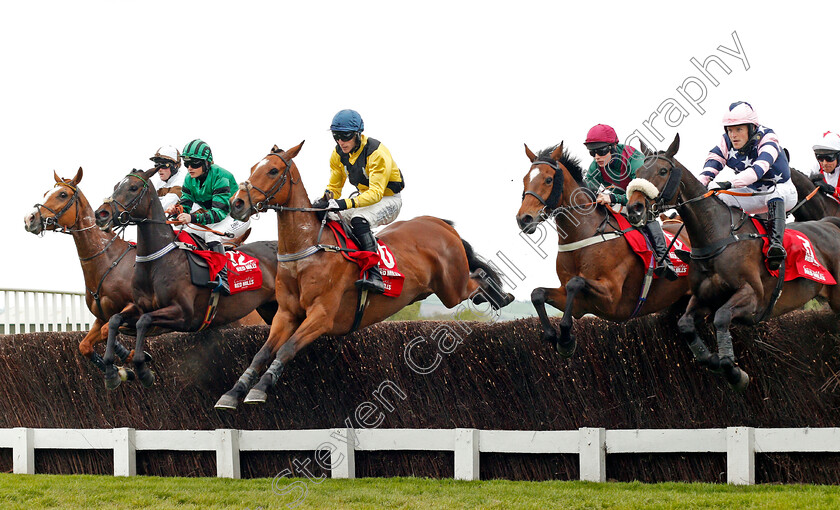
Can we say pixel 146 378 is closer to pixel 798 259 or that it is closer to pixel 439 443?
pixel 439 443

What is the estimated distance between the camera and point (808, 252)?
7152mm

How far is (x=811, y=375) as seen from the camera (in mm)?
6816

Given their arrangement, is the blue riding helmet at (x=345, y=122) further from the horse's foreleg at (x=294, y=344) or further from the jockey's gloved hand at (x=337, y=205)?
the horse's foreleg at (x=294, y=344)

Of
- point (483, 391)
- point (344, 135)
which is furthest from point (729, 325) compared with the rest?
point (344, 135)

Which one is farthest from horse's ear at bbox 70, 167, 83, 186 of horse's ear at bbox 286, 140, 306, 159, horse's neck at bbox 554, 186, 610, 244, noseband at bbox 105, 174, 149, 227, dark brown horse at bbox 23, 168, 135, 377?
horse's neck at bbox 554, 186, 610, 244

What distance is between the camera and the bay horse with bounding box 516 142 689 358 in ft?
22.7

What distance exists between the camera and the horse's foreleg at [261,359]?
22.8 ft

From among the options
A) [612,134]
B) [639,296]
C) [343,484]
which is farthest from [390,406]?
[612,134]

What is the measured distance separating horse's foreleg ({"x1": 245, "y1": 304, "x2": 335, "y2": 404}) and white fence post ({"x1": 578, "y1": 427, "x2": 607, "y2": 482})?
2.12 metres

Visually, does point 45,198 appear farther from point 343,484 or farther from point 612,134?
point 612,134

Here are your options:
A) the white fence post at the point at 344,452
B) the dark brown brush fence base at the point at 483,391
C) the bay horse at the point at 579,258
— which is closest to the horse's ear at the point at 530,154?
the bay horse at the point at 579,258

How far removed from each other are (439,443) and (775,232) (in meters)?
3.03

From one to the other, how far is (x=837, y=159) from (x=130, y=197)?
245 inches

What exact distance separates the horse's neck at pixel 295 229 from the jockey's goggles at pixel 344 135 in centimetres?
60
